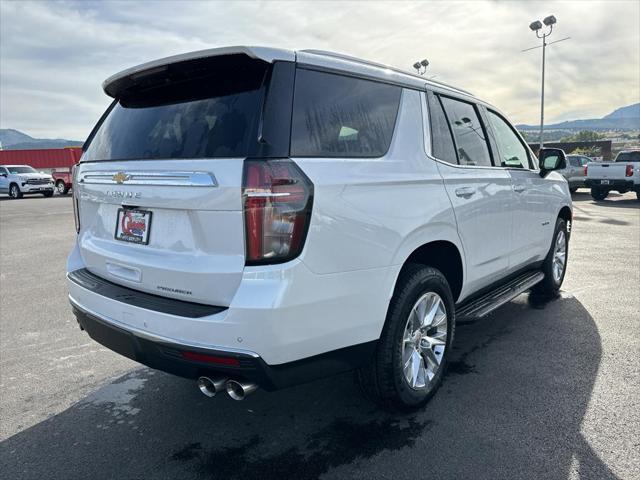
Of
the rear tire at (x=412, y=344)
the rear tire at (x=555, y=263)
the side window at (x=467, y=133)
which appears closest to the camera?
the rear tire at (x=412, y=344)

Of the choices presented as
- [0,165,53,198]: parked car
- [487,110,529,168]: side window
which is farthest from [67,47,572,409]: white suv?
[0,165,53,198]: parked car

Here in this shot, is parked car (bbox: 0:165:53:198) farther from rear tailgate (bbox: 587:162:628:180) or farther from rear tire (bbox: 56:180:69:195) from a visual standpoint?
rear tailgate (bbox: 587:162:628:180)

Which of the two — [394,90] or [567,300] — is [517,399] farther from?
[567,300]

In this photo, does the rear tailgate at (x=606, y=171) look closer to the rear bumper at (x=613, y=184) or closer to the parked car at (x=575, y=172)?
the rear bumper at (x=613, y=184)

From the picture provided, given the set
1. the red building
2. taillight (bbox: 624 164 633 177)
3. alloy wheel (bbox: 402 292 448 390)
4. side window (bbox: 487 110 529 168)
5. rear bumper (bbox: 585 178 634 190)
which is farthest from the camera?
the red building

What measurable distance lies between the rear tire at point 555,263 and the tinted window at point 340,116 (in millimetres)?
3159

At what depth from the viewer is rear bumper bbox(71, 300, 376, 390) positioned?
2.19 meters

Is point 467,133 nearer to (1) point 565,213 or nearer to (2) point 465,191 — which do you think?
(2) point 465,191

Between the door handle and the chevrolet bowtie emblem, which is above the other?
the chevrolet bowtie emblem

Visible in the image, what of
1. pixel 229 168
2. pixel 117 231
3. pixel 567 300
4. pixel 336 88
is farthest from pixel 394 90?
pixel 567 300

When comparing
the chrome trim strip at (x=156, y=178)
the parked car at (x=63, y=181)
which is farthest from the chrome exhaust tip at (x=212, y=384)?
the parked car at (x=63, y=181)

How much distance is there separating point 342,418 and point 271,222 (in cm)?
144

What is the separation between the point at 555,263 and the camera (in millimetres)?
5406

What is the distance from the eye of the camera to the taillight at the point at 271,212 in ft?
7.09
